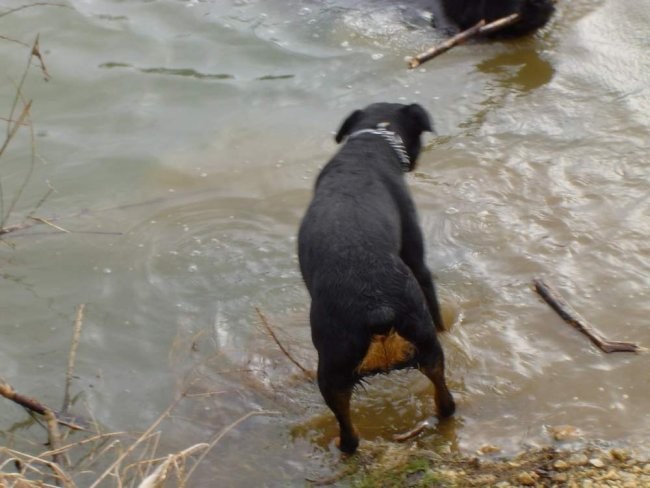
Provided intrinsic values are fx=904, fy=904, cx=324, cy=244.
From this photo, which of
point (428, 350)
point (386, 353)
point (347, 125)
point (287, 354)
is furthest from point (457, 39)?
point (386, 353)

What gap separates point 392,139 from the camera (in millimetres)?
5367

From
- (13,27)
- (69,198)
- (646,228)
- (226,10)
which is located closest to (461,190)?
(646,228)

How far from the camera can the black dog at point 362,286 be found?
412 centimetres

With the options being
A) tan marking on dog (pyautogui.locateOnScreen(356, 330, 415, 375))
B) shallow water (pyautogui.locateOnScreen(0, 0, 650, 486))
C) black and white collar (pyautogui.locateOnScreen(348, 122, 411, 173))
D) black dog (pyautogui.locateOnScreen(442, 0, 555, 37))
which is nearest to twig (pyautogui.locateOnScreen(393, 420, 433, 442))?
shallow water (pyautogui.locateOnScreen(0, 0, 650, 486))

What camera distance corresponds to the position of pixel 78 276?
21.0 feet

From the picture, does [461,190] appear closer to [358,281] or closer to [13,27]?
[358,281]

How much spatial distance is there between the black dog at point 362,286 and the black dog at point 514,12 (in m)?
4.62

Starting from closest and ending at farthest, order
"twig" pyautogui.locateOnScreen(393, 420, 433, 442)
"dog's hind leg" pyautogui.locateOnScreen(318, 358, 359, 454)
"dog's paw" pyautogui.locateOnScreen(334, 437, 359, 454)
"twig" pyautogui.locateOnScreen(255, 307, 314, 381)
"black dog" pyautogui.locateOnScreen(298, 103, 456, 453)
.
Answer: "black dog" pyautogui.locateOnScreen(298, 103, 456, 453) < "dog's hind leg" pyautogui.locateOnScreen(318, 358, 359, 454) < "dog's paw" pyautogui.locateOnScreen(334, 437, 359, 454) < "twig" pyautogui.locateOnScreen(393, 420, 433, 442) < "twig" pyautogui.locateOnScreen(255, 307, 314, 381)

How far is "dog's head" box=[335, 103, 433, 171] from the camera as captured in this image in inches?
218

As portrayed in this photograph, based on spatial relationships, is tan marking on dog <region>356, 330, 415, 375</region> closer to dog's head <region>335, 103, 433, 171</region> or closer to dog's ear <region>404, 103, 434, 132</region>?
dog's head <region>335, 103, 433, 171</region>

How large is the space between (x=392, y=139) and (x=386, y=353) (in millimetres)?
1621

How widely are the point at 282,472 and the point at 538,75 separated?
198 inches

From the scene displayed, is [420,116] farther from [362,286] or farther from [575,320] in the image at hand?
[362,286]

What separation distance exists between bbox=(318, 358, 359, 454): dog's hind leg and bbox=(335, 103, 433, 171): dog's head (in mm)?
1752
